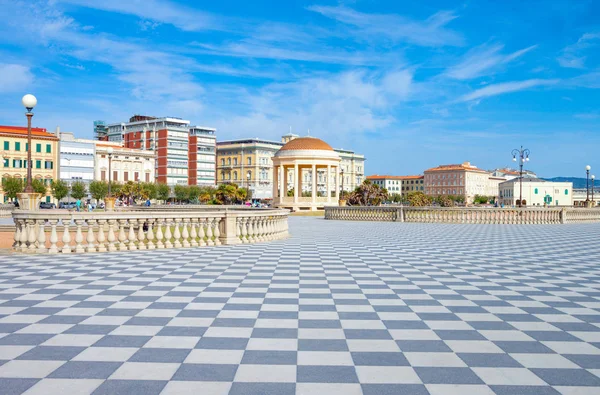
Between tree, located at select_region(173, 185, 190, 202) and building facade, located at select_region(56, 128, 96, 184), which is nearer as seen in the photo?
building facade, located at select_region(56, 128, 96, 184)

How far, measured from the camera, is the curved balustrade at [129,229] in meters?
13.7

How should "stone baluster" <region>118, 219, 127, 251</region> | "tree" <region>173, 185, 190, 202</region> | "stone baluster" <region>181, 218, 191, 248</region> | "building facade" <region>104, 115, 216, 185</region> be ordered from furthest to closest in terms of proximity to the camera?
"building facade" <region>104, 115, 216, 185</region> < "tree" <region>173, 185, 190, 202</region> < "stone baluster" <region>181, 218, 191, 248</region> < "stone baluster" <region>118, 219, 127, 251</region>

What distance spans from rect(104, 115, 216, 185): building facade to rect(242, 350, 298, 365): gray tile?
382 ft

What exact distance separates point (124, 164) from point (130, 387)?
349 ft

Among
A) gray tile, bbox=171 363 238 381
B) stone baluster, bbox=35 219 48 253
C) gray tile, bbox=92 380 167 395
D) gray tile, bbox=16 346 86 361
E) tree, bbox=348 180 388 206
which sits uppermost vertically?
tree, bbox=348 180 388 206

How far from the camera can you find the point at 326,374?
468cm

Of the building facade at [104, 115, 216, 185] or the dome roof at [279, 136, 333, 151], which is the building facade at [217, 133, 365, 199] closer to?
the building facade at [104, 115, 216, 185]

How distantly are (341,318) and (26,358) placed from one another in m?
3.70

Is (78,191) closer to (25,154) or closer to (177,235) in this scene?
(25,154)

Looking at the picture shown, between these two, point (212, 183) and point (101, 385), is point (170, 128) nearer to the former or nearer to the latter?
point (212, 183)

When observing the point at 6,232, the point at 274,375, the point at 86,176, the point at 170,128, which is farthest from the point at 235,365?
→ the point at 170,128

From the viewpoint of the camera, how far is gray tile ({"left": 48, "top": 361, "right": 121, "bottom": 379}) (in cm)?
458

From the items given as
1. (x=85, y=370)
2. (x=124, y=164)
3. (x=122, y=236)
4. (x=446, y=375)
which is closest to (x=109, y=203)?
(x=122, y=236)

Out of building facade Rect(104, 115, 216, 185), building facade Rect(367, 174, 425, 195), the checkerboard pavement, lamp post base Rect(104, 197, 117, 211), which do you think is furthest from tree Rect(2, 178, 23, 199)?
building facade Rect(367, 174, 425, 195)
